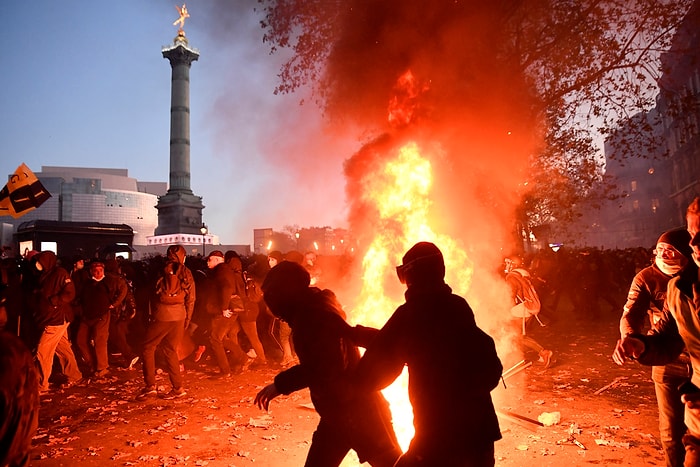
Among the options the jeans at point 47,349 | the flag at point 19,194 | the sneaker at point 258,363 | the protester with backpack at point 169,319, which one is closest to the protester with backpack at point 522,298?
the sneaker at point 258,363

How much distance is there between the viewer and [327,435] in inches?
111

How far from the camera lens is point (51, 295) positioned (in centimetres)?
669

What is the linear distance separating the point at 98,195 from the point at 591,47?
94.0 m

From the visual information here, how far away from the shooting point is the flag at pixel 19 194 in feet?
28.3

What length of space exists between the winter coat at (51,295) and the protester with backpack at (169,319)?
54.9 inches

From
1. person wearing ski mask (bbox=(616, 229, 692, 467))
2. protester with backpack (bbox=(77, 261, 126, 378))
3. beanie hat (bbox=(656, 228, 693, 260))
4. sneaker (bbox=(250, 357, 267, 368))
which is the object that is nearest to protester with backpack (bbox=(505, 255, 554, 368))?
person wearing ski mask (bbox=(616, 229, 692, 467))

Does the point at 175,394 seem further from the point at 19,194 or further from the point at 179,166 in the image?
the point at 179,166

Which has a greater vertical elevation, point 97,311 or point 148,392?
point 97,311

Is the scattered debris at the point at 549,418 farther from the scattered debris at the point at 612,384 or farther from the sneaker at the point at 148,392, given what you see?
the sneaker at the point at 148,392

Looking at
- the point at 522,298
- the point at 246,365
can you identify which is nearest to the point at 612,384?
the point at 522,298

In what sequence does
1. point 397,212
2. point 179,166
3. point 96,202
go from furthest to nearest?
1. point 96,202
2. point 179,166
3. point 397,212

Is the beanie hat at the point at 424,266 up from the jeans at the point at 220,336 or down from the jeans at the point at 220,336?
up

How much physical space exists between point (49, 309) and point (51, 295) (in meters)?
0.20

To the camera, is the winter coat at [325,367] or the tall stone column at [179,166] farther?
the tall stone column at [179,166]
